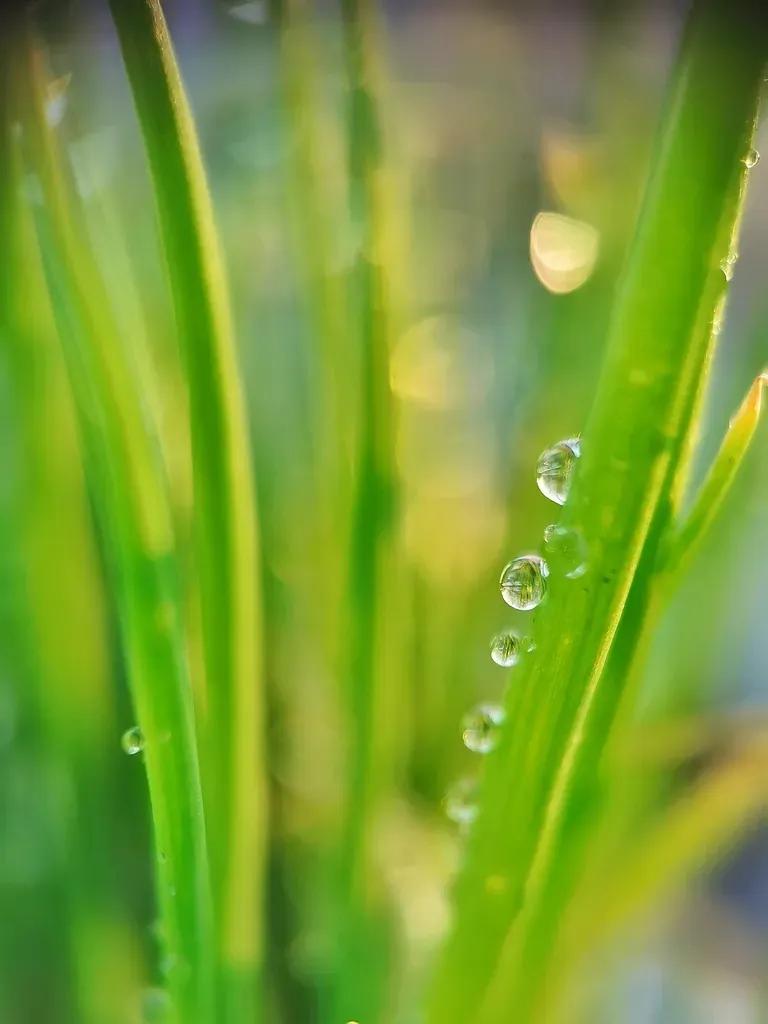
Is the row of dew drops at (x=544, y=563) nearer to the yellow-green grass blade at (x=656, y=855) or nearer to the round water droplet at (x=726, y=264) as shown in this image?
the round water droplet at (x=726, y=264)

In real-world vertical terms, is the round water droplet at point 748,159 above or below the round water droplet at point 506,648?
above

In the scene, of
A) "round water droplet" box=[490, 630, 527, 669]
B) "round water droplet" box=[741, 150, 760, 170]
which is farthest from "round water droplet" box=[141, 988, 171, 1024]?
"round water droplet" box=[741, 150, 760, 170]

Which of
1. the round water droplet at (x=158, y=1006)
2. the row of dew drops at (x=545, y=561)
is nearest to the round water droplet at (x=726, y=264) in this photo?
the row of dew drops at (x=545, y=561)

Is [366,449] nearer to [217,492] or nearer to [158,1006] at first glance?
[217,492]

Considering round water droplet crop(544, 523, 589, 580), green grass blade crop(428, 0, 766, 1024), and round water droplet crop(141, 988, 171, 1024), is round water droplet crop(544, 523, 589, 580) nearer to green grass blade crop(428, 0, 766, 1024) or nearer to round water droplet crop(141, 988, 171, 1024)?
green grass blade crop(428, 0, 766, 1024)

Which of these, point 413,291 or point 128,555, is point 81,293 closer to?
point 128,555

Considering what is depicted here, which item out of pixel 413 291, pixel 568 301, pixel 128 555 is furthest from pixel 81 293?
pixel 413 291

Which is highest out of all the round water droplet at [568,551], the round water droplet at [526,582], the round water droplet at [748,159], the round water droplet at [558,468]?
the round water droplet at [748,159]
